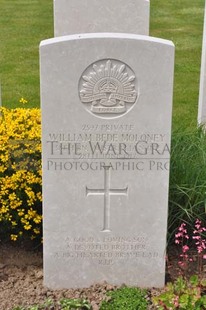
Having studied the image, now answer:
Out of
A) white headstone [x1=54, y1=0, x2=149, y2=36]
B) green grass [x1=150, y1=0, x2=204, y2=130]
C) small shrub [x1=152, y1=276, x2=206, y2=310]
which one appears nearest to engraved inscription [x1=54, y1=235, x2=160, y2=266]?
small shrub [x1=152, y1=276, x2=206, y2=310]

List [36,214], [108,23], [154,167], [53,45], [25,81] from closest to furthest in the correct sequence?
[53,45], [154,167], [36,214], [108,23], [25,81]

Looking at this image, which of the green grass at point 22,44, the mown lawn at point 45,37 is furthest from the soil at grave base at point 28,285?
the green grass at point 22,44

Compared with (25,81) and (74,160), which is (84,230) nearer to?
(74,160)

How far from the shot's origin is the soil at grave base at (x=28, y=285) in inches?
161

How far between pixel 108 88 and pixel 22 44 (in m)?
8.05

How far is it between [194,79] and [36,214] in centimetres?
543

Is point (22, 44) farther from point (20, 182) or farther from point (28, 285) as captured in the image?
point (28, 285)

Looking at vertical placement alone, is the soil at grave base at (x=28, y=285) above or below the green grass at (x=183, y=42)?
below

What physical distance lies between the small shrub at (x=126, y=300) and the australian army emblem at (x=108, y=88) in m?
1.16

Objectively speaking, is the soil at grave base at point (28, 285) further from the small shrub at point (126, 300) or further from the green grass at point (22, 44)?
the green grass at point (22, 44)

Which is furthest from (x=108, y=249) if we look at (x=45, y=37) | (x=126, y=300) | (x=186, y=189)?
(x=45, y=37)

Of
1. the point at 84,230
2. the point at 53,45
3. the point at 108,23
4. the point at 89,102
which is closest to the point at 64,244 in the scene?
the point at 84,230

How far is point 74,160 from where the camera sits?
3.99 meters

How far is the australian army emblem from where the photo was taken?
3816mm
